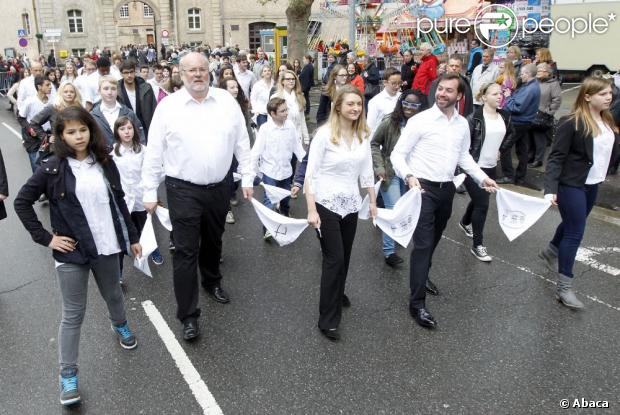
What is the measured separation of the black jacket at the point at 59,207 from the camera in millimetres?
3176

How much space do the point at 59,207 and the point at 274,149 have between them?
3268mm

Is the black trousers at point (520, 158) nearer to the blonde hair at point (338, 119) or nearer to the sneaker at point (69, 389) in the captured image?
the blonde hair at point (338, 119)

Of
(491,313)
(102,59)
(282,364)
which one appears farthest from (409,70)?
(282,364)

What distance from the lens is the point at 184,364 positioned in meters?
3.75

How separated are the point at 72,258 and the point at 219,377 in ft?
4.07

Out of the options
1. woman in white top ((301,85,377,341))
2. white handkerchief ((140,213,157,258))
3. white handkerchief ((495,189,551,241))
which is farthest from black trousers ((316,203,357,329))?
white handkerchief ((495,189,551,241))

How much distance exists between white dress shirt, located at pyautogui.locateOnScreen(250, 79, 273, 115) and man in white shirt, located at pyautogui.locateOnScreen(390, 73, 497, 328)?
5761 millimetres

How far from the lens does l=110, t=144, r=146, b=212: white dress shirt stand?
16.9ft

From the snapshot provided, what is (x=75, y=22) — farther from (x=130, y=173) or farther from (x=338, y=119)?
(x=338, y=119)

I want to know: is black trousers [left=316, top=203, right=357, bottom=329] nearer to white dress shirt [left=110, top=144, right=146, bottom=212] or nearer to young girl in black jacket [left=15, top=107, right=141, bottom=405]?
young girl in black jacket [left=15, top=107, right=141, bottom=405]

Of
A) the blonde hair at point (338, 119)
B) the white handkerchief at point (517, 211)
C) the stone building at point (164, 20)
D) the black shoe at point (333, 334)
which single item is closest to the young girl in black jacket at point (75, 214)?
the blonde hair at point (338, 119)

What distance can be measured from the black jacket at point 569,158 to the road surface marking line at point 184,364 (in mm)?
3134

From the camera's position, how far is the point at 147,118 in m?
7.16

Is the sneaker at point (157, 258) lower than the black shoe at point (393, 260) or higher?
lower
